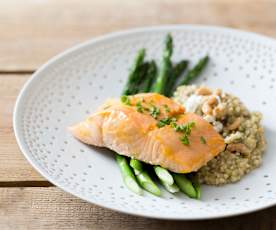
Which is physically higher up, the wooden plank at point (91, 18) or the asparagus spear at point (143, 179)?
the wooden plank at point (91, 18)

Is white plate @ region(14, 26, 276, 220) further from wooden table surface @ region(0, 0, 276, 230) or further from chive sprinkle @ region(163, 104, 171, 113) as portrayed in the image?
chive sprinkle @ region(163, 104, 171, 113)

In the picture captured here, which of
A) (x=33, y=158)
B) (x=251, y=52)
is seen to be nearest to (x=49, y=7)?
(x=251, y=52)

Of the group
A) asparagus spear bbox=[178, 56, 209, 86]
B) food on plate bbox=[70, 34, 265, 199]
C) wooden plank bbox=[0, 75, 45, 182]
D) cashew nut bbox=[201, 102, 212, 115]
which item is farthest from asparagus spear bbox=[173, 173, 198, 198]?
asparagus spear bbox=[178, 56, 209, 86]

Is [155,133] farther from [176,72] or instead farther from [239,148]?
[176,72]

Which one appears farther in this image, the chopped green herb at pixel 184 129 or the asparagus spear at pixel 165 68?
the asparagus spear at pixel 165 68

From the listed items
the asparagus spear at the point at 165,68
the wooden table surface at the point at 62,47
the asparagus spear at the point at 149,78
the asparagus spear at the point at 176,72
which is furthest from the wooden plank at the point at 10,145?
the asparagus spear at the point at 176,72

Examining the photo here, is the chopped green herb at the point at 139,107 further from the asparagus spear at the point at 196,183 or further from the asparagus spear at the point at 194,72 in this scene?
the asparagus spear at the point at 194,72
